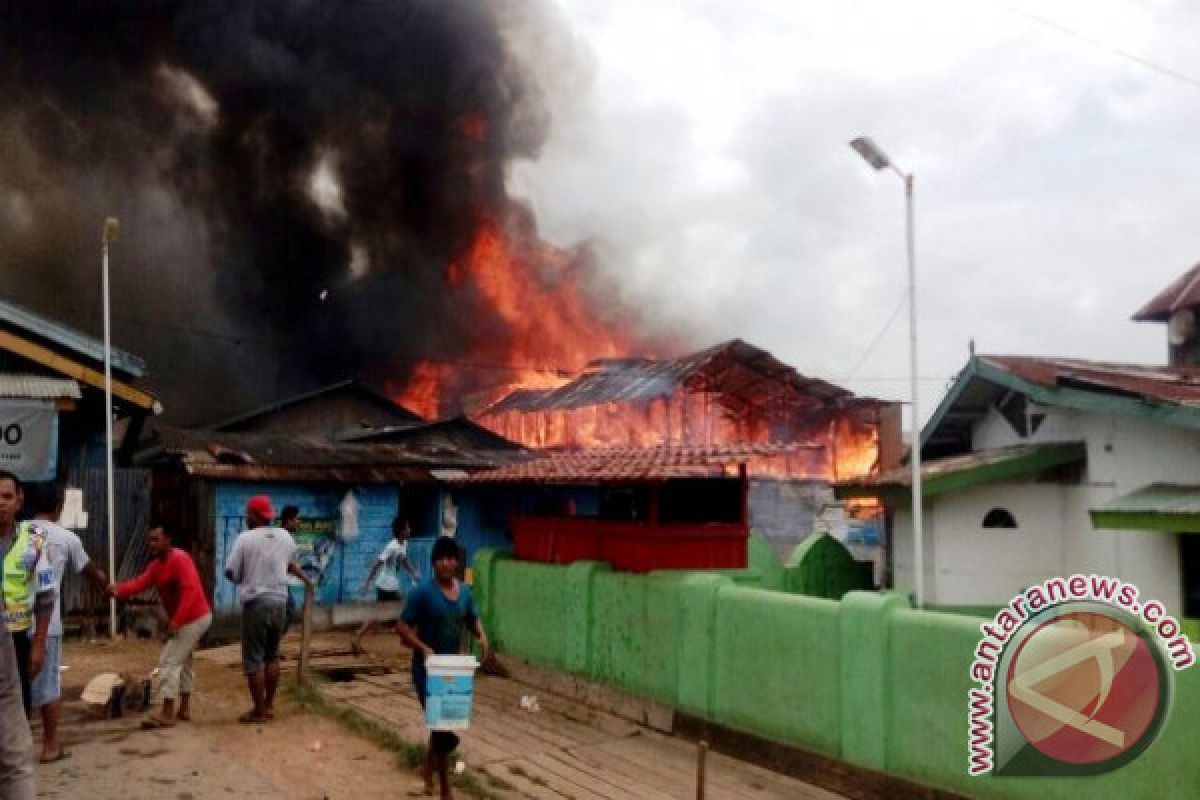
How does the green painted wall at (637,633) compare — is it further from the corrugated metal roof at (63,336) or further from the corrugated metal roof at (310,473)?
the corrugated metal roof at (63,336)

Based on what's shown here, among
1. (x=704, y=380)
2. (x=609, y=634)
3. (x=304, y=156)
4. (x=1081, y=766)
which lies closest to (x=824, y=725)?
(x=1081, y=766)

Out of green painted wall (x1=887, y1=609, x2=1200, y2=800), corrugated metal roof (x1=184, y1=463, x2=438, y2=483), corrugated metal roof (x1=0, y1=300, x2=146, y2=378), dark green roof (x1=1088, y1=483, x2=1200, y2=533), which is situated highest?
corrugated metal roof (x1=0, y1=300, x2=146, y2=378)

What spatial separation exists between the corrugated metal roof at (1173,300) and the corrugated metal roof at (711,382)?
1244 centimetres

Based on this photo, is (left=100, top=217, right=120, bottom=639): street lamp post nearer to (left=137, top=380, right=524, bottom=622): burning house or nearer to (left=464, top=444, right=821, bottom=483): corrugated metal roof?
(left=137, top=380, right=524, bottom=622): burning house

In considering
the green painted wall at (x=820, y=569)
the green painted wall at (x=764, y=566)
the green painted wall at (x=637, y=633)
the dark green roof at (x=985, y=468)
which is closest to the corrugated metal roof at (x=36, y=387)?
the green painted wall at (x=637, y=633)

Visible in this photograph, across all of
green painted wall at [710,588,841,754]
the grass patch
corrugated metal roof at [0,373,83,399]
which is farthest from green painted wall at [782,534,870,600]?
corrugated metal roof at [0,373,83,399]

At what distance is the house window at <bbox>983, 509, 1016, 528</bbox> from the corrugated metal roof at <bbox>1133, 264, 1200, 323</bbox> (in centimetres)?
914

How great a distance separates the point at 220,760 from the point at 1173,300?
18980 mm

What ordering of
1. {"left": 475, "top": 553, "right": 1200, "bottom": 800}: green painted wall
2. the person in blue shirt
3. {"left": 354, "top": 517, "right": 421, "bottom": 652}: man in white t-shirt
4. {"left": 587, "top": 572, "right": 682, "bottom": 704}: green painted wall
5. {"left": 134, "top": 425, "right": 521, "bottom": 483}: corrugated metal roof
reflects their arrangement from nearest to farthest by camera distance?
{"left": 475, "top": 553, "right": 1200, "bottom": 800}: green painted wall, the person in blue shirt, {"left": 587, "top": 572, "right": 682, "bottom": 704}: green painted wall, {"left": 134, "top": 425, "right": 521, "bottom": 483}: corrugated metal roof, {"left": 354, "top": 517, "right": 421, "bottom": 652}: man in white t-shirt

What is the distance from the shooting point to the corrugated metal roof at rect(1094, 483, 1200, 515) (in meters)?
8.80

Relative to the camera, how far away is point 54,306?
32188 millimetres

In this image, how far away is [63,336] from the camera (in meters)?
14.9

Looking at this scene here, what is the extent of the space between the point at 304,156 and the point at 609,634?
31973mm

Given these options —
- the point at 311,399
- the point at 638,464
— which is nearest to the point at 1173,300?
the point at 638,464
